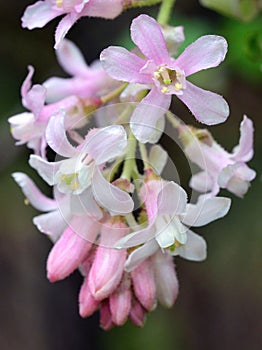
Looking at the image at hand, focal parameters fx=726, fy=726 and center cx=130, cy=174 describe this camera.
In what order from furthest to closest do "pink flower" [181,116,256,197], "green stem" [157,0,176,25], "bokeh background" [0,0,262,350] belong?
"bokeh background" [0,0,262,350] < "green stem" [157,0,176,25] < "pink flower" [181,116,256,197]

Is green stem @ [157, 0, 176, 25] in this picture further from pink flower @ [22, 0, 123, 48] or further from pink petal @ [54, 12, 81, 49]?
pink petal @ [54, 12, 81, 49]

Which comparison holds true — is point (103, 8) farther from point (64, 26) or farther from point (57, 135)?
point (57, 135)

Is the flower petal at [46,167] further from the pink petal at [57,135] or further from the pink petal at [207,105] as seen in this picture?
the pink petal at [207,105]

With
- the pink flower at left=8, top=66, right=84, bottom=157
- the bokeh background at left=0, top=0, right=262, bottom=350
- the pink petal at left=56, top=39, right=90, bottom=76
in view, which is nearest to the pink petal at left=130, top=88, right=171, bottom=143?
the pink flower at left=8, top=66, right=84, bottom=157

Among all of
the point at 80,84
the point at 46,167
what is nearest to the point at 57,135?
the point at 46,167

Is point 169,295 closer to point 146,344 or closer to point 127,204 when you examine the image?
point 127,204

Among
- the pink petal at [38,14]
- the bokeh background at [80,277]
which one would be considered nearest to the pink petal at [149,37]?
the pink petal at [38,14]

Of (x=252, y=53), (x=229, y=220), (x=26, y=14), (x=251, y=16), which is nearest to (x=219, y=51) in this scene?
(x=26, y=14)
